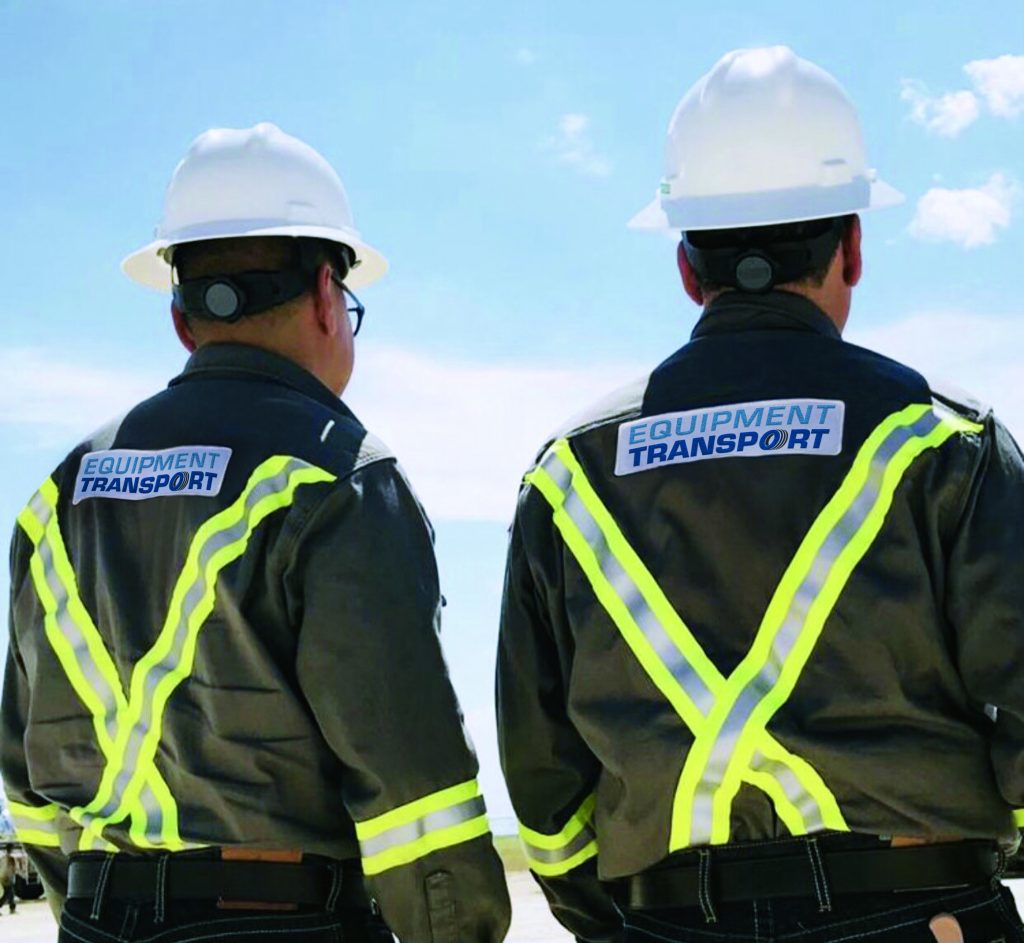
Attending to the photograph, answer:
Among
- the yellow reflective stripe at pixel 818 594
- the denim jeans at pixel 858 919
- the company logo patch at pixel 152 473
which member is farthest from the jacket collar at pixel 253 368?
the denim jeans at pixel 858 919

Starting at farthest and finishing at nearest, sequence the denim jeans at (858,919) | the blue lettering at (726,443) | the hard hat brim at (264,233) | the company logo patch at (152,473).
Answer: the hard hat brim at (264,233) < the company logo patch at (152,473) < the blue lettering at (726,443) < the denim jeans at (858,919)

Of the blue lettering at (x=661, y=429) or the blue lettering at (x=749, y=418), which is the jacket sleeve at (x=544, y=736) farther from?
the blue lettering at (x=749, y=418)

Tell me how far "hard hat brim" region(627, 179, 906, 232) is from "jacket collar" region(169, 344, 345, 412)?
39.7 inches

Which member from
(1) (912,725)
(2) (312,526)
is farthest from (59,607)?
(1) (912,725)

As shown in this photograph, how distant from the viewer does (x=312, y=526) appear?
3.82m

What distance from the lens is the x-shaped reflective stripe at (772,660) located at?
329 cm

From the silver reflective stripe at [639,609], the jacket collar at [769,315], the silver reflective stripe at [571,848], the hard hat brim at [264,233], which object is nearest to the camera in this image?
the silver reflective stripe at [639,609]

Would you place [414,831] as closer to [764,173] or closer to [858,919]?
[858,919]

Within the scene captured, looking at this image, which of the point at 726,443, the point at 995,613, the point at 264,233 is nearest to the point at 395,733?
the point at 726,443

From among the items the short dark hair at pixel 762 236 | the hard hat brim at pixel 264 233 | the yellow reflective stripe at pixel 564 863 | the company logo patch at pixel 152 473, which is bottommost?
the yellow reflective stripe at pixel 564 863

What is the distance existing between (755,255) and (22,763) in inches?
94.1

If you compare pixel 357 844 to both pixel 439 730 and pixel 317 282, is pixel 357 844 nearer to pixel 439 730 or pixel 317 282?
pixel 439 730

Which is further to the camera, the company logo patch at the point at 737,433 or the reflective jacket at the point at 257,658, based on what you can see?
the reflective jacket at the point at 257,658

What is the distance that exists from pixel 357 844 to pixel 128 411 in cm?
133
